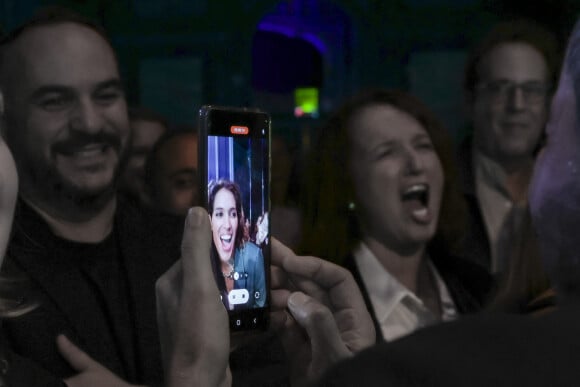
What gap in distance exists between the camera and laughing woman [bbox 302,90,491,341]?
73.4 inches

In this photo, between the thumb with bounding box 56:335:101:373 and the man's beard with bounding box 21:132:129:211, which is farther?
the man's beard with bounding box 21:132:129:211

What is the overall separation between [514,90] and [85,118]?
A: 3.92 feet

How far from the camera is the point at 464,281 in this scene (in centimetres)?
198

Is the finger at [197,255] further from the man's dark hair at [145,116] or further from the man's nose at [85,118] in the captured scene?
the man's dark hair at [145,116]

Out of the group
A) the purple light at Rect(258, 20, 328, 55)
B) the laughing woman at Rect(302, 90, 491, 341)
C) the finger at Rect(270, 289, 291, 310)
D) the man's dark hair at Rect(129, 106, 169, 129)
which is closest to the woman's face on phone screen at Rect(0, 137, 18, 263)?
the finger at Rect(270, 289, 291, 310)

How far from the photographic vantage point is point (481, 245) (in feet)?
7.38

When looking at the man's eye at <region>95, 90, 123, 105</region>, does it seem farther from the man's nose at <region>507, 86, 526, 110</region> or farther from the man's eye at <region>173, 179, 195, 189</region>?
the man's nose at <region>507, 86, 526, 110</region>

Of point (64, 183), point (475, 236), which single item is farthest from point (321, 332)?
point (475, 236)

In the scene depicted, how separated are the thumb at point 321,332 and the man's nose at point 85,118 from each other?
844mm

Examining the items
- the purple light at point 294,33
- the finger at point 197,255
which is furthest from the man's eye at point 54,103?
the purple light at point 294,33

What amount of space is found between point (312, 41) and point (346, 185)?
6.98 meters

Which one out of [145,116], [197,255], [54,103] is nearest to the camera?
[197,255]

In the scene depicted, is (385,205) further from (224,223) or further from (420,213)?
(224,223)

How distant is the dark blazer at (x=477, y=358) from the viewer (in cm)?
41
